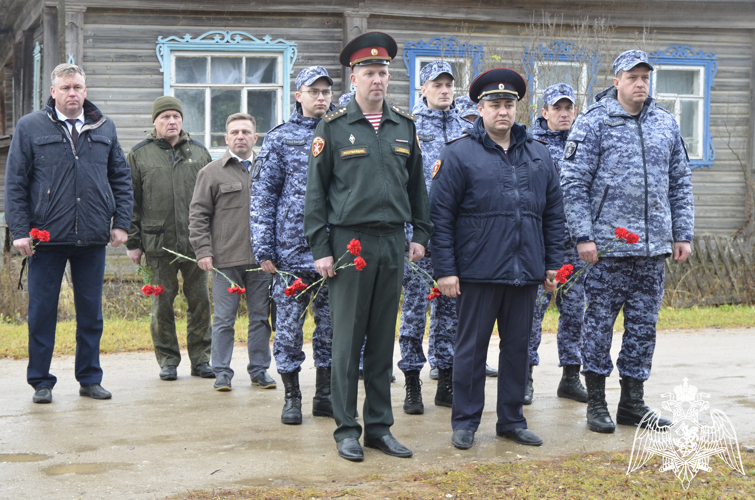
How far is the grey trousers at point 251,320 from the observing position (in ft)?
20.6

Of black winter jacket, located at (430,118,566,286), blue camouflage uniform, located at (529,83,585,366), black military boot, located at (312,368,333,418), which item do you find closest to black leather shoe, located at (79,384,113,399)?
black military boot, located at (312,368,333,418)

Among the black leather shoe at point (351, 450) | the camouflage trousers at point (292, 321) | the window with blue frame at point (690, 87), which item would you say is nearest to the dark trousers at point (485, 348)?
the black leather shoe at point (351, 450)

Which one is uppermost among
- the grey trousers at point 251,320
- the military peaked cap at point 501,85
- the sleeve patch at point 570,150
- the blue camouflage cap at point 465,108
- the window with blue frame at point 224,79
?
the window with blue frame at point 224,79

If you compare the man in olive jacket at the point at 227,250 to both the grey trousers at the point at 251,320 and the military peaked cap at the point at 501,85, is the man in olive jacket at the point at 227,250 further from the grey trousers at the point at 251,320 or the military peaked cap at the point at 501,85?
the military peaked cap at the point at 501,85

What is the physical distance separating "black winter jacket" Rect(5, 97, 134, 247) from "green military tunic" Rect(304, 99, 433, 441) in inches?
80.0

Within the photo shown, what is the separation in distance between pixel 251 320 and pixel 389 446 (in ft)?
7.65

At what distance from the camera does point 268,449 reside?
175 inches

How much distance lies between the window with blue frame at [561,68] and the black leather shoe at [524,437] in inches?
302

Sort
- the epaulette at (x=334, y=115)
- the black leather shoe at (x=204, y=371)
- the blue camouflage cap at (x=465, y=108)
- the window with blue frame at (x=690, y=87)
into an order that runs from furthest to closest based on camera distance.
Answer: the window with blue frame at (x=690, y=87) < the black leather shoe at (x=204, y=371) < the blue camouflage cap at (x=465, y=108) < the epaulette at (x=334, y=115)

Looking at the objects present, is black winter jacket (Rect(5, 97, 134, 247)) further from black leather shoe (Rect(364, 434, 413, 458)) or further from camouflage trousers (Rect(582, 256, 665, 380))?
camouflage trousers (Rect(582, 256, 665, 380))

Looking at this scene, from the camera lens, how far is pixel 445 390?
5535 millimetres

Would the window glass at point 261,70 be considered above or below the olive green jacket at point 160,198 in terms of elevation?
above

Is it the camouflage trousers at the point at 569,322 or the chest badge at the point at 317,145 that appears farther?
the camouflage trousers at the point at 569,322

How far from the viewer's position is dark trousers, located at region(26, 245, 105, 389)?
567 cm
